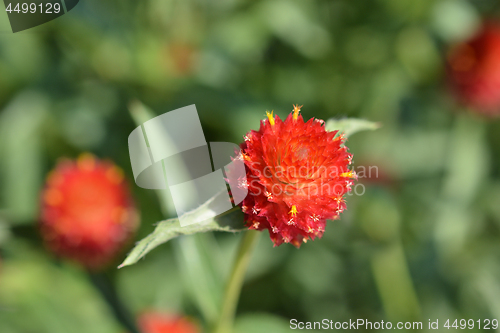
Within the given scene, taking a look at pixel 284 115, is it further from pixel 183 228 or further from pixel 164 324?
pixel 183 228

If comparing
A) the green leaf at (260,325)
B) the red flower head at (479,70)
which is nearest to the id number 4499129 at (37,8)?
the green leaf at (260,325)

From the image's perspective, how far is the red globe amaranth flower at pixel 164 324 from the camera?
2.06 m

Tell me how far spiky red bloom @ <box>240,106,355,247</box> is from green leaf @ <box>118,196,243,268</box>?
0.05 metres

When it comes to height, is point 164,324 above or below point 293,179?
below

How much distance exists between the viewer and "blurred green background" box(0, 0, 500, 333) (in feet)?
8.25

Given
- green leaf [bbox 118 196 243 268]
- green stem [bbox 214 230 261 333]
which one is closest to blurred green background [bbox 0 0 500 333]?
green stem [bbox 214 230 261 333]

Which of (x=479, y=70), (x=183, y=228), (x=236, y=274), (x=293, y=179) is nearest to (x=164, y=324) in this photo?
(x=236, y=274)

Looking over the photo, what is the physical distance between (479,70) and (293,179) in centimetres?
252

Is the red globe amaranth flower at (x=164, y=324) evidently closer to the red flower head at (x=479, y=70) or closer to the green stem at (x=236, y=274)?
the green stem at (x=236, y=274)

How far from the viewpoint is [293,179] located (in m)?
1.19

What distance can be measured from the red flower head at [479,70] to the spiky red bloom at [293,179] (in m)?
2.27

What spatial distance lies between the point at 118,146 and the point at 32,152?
56cm

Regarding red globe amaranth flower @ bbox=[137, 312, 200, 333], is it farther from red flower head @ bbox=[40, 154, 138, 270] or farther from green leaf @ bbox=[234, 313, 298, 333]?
red flower head @ bbox=[40, 154, 138, 270]

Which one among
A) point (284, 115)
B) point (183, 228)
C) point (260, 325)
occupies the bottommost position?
point (260, 325)
